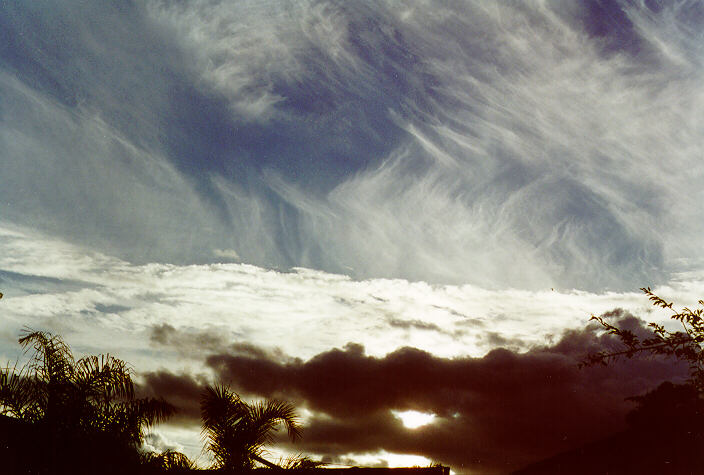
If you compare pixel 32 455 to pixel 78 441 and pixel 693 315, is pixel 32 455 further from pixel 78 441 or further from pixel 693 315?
pixel 693 315

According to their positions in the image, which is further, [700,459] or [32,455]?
[700,459]

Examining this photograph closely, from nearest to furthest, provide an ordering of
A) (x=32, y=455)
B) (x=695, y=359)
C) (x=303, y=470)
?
(x=695, y=359) < (x=32, y=455) < (x=303, y=470)

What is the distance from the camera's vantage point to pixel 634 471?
1895 centimetres

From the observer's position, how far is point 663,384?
1120 inches

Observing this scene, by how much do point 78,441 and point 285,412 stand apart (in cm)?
641

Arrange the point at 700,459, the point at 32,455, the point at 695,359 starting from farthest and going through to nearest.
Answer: the point at 700,459, the point at 32,455, the point at 695,359

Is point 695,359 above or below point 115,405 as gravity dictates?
below

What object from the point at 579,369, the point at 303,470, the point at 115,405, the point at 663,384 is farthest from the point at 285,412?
the point at 663,384

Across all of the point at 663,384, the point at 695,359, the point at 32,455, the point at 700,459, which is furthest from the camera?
the point at 663,384

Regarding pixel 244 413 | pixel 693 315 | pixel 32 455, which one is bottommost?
pixel 32 455

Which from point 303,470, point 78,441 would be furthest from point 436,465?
point 78,441

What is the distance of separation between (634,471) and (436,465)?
9.57 metres

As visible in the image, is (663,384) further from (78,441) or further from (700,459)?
(78,441)

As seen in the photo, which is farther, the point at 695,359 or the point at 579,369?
the point at 579,369
